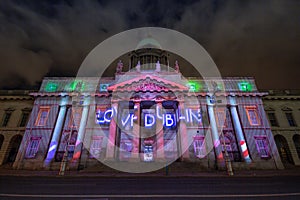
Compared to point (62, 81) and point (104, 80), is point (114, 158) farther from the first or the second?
point (62, 81)

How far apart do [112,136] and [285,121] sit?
30729mm

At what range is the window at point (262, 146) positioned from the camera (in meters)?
26.1

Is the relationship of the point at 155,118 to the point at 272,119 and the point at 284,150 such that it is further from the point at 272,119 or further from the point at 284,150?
the point at 284,150

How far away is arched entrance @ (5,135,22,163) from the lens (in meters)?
28.3

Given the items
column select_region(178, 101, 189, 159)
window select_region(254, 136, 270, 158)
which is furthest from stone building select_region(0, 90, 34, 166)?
window select_region(254, 136, 270, 158)

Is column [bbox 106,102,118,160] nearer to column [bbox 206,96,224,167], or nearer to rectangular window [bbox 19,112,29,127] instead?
column [bbox 206,96,224,167]

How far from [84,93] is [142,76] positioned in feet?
35.3

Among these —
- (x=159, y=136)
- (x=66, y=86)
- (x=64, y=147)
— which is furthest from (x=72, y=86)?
(x=159, y=136)

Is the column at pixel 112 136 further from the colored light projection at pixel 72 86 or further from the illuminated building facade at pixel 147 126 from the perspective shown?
the colored light projection at pixel 72 86

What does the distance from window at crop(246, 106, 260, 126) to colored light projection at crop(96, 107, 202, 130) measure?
8.83 metres

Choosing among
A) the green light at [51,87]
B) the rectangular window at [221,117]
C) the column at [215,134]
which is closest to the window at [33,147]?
the green light at [51,87]

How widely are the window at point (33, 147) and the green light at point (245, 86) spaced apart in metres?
36.8

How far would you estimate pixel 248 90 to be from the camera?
31.2 m

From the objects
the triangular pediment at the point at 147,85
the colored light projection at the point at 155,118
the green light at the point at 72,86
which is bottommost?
the colored light projection at the point at 155,118
